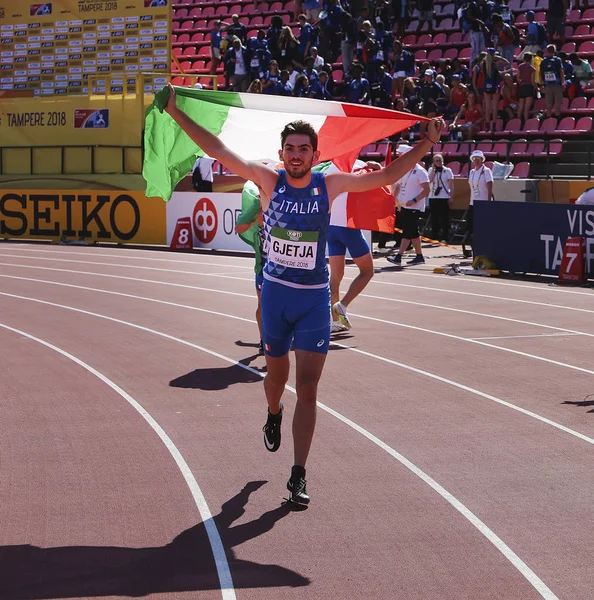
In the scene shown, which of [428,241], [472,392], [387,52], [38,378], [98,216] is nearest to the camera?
[472,392]

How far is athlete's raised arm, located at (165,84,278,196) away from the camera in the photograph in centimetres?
662

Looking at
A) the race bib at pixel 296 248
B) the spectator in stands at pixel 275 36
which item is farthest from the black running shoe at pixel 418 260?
the race bib at pixel 296 248

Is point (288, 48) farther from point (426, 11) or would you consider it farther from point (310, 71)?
point (426, 11)

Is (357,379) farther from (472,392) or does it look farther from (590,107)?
(590,107)

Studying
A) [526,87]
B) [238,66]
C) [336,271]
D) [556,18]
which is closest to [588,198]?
[336,271]

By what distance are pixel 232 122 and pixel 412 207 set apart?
40.8 ft

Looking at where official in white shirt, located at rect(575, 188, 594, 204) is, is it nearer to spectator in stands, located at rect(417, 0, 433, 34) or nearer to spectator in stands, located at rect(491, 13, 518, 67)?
spectator in stands, located at rect(491, 13, 518, 67)

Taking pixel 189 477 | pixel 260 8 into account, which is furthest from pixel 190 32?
pixel 189 477

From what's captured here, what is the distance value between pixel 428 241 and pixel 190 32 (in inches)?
657

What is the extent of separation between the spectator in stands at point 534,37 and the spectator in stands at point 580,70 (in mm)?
1012

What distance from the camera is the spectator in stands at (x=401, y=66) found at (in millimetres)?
28781

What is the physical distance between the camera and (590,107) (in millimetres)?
26375

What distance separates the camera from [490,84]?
1042 inches

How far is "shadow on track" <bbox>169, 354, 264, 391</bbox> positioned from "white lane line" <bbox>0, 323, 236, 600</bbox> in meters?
0.62
